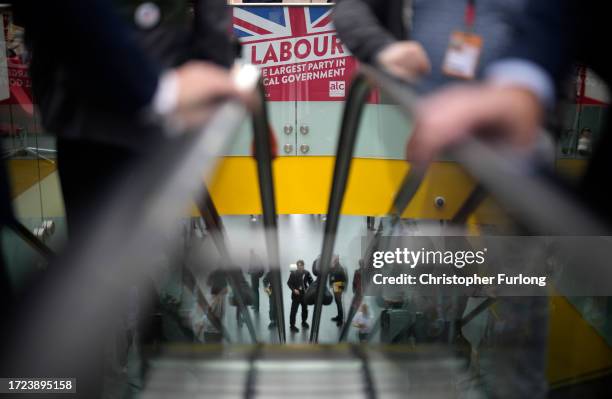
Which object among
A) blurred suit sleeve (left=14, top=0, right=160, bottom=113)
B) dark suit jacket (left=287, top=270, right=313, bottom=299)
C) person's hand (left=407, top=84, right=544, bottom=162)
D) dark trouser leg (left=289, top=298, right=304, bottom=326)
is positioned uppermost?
blurred suit sleeve (left=14, top=0, right=160, bottom=113)

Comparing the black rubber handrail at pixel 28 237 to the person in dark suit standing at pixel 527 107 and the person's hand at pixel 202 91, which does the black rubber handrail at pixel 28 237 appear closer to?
the person's hand at pixel 202 91

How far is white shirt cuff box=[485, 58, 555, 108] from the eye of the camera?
2.48ft

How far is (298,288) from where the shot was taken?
551cm

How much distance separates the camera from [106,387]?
179cm

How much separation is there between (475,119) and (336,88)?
577cm

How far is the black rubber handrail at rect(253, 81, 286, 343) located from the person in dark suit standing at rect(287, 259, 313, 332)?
1.32m

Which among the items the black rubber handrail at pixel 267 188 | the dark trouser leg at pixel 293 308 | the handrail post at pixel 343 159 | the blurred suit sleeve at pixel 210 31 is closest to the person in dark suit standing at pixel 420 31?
the handrail post at pixel 343 159

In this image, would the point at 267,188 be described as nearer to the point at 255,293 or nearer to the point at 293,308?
the point at 255,293

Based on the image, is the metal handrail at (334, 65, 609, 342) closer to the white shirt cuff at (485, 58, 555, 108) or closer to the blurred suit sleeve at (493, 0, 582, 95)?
the white shirt cuff at (485, 58, 555, 108)

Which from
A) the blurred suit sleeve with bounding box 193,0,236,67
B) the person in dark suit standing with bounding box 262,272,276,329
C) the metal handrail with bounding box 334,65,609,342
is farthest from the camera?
the person in dark suit standing with bounding box 262,272,276,329

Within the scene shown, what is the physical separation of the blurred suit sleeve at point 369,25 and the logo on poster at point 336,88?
14.0ft

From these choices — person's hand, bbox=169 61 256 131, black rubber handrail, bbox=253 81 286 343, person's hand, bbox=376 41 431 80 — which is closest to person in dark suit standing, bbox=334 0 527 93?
person's hand, bbox=376 41 431 80

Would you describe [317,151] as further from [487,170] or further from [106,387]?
[487,170]

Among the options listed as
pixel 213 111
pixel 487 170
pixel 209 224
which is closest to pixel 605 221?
pixel 487 170
